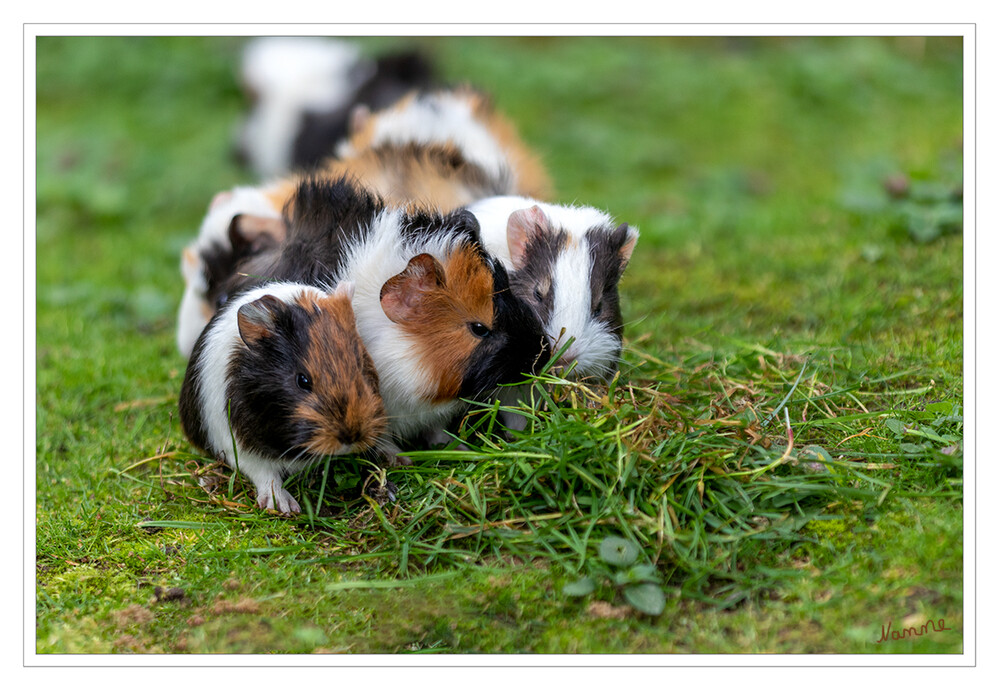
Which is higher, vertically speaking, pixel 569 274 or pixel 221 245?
pixel 221 245

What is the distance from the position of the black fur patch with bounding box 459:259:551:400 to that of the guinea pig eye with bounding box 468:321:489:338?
0.08ft

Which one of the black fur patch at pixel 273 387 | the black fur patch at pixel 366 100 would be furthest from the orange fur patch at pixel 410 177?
the black fur patch at pixel 366 100

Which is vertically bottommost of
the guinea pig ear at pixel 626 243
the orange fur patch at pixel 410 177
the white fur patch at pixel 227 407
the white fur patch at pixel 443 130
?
the white fur patch at pixel 227 407

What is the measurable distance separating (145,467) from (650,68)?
8.84 metres

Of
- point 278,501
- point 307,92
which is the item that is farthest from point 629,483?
point 307,92

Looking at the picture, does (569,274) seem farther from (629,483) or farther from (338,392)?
(338,392)

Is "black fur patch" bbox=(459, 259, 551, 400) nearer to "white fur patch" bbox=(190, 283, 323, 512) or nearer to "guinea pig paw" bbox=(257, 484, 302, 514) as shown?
"white fur patch" bbox=(190, 283, 323, 512)

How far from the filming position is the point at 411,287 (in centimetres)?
388

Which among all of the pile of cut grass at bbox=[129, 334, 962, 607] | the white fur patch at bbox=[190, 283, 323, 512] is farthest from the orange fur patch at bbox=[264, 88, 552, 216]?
the pile of cut grass at bbox=[129, 334, 962, 607]

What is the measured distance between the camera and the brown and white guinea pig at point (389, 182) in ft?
16.5

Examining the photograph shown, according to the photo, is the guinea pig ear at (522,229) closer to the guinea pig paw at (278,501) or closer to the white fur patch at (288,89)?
the guinea pig paw at (278,501)

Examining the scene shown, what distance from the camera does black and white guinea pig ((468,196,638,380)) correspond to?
4.02 m
